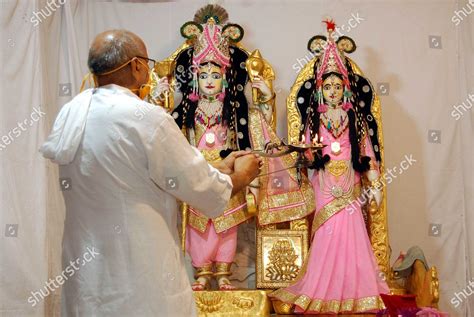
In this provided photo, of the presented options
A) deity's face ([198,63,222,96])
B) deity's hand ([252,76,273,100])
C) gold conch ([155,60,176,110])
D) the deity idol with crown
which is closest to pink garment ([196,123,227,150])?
the deity idol with crown

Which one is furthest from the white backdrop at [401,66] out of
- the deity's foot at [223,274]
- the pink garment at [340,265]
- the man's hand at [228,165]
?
the man's hand at [228,165]

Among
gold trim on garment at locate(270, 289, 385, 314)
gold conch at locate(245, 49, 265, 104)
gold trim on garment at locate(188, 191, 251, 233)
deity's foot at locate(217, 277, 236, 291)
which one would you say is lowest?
gold trim on garment at locate(270, 289, 385, 314)

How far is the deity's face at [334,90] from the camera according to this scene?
4965 millimetres

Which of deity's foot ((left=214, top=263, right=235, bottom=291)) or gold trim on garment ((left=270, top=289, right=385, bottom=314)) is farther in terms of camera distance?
deity's foot ((left=214, top=263, right=235, bottom=291))

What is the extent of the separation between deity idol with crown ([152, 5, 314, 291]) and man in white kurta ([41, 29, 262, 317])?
2.24 metres

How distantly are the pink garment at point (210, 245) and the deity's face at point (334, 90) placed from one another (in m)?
1.12

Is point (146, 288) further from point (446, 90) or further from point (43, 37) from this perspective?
point (446, 90)

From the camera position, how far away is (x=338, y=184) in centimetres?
484

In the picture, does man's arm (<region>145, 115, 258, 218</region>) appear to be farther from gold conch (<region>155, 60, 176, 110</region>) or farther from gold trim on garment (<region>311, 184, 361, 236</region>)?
gold conch (<region>155, 60, 176, 110</region>)

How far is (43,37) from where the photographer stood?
205 inches

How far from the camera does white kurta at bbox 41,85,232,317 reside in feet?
8.05

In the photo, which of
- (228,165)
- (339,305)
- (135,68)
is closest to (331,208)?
(339,305)

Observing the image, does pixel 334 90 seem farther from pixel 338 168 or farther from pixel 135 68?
pixel 135 68

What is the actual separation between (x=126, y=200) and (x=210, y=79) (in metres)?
2.58
